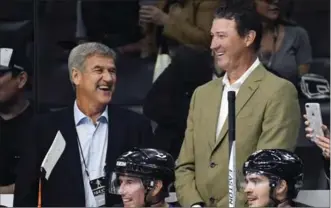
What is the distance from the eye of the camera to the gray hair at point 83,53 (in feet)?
23.2

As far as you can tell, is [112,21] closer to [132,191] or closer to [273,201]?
[132,191]

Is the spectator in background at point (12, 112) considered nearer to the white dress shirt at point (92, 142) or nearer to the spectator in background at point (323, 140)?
the white dress shirt at point (92, 142)

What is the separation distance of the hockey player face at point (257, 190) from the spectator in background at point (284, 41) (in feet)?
4.30

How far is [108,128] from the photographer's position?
23.7 ft

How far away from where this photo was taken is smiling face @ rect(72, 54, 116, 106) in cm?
707

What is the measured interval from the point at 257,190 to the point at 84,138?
1.41 metres

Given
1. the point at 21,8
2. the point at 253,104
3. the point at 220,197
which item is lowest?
the point at 220,197

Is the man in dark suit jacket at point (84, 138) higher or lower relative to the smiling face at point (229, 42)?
lower

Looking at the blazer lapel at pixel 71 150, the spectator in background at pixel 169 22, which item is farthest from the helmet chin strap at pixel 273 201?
the spectator in background at pixel 169 22

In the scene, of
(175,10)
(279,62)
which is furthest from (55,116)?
(279,62)

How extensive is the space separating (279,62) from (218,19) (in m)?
0.89

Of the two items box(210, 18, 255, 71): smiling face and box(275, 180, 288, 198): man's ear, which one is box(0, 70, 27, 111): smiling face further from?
box(275, 180, 288, 198): man's ear

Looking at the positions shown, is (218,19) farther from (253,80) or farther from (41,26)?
(41,26)

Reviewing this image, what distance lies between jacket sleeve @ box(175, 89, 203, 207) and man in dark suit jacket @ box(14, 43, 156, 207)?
1.45 feet
